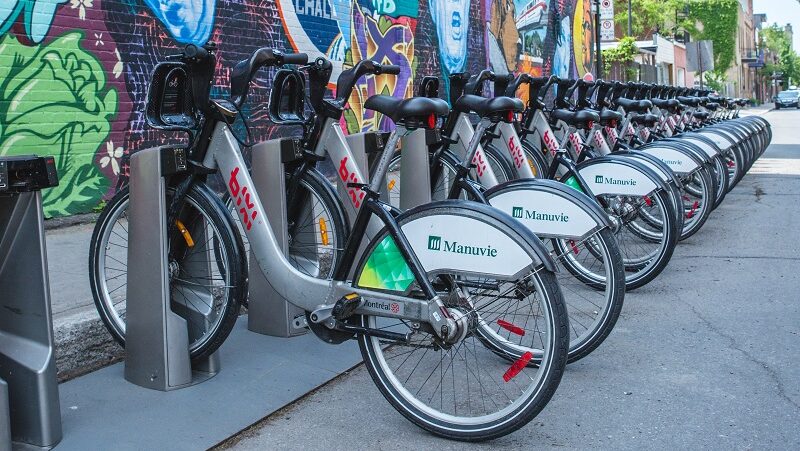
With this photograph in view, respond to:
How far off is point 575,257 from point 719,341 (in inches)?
42.1

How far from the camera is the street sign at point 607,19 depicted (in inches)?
849

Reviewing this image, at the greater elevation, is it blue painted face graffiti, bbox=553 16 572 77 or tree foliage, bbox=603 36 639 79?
tree foliage, bbox=603 36 639 79

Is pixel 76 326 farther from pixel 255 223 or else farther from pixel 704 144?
pixel 704 144

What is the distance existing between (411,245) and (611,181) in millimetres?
2834

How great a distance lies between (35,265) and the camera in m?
3.31

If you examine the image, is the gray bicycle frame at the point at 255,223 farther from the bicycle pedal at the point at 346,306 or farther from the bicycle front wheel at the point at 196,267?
the bicycle pedal at the point at 346,306

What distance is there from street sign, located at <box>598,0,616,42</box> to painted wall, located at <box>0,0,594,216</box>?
9.94 meters

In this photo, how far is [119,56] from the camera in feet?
25.5

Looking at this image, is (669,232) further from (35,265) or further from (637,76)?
(637,76)

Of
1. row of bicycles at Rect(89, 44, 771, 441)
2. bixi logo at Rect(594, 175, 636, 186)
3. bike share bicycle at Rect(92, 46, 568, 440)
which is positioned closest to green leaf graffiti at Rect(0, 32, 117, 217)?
row of bicycles at Rect(89, 44, 771, 441)

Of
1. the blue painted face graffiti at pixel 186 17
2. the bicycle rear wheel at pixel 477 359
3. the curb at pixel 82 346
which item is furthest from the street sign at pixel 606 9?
the curb at pixel 82 346

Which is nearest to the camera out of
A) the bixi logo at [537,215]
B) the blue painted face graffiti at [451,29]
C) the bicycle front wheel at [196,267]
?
the bicycle front wheel at [196,267]

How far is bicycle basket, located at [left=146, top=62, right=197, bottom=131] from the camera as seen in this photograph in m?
3.90

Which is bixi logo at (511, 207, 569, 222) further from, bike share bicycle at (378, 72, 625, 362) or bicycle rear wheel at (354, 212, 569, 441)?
bicycle rear wheel at (354, 212, 569, 441)
